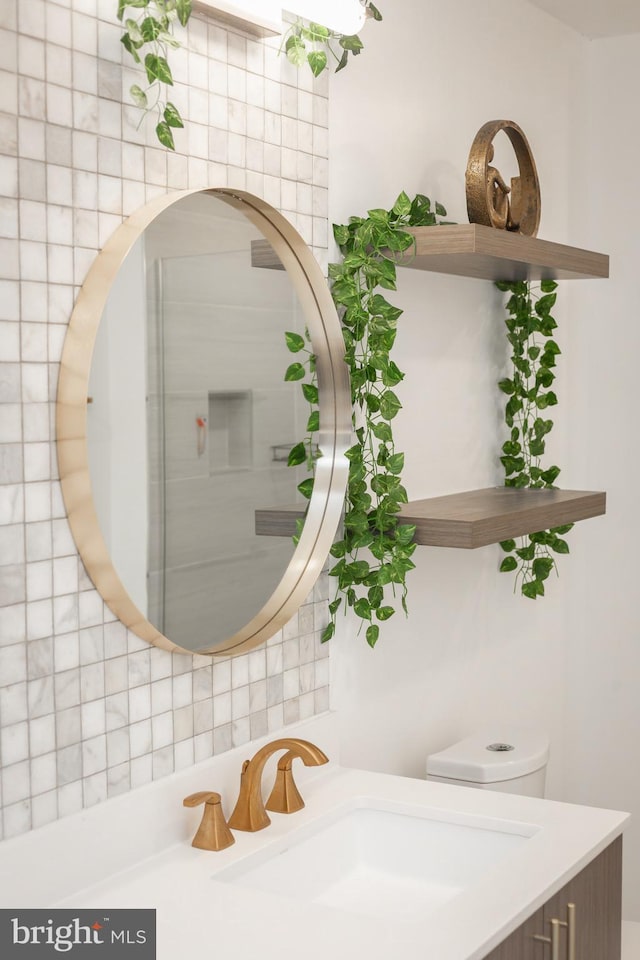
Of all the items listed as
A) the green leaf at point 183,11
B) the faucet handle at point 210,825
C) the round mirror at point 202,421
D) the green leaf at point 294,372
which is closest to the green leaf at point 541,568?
the round mirror at point 202,421

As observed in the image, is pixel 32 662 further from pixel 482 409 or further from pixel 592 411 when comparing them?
pixel 592 411

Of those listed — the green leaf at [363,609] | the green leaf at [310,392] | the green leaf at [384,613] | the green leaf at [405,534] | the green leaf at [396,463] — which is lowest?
the green leaf at [384,613]

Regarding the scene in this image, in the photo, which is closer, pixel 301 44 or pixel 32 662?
pixel 32 662

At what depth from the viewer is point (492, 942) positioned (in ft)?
4.71

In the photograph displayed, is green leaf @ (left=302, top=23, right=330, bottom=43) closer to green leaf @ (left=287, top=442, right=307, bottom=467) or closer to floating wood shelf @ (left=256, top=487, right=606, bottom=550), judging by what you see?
green leaf @ (left=287, top=442, right=307, bottom=467)

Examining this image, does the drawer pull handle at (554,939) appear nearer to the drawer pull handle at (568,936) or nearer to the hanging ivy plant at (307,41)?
the drawer pull handle at (568,936)

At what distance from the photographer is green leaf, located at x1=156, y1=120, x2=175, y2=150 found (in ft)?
5.28

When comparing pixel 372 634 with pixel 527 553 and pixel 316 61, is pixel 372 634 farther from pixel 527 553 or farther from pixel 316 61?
pixel 316 61

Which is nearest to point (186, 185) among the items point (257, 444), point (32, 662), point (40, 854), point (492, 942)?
point (257, 444)

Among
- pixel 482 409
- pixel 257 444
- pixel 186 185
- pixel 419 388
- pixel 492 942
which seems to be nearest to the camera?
pixel 492 942

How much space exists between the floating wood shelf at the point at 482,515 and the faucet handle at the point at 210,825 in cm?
44

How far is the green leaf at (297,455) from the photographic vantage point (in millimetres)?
1963

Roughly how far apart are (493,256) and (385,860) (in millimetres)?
1105

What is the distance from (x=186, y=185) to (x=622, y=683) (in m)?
2.05
